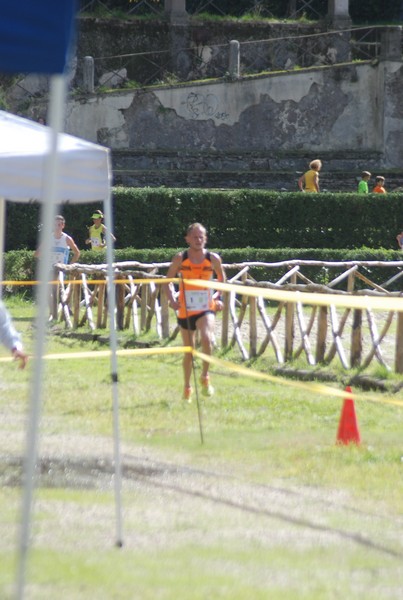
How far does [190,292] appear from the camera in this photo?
11.7 metres

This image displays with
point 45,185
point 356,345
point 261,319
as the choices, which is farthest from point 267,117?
point 45,185

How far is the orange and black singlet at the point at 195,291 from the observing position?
11688 mm

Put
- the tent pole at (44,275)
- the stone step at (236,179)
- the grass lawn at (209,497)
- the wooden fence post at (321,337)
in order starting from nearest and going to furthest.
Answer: the tent pole at (44,275), the grass lawn at (209,497), the wooden fence post at (321,337), the stone step at (236,179)

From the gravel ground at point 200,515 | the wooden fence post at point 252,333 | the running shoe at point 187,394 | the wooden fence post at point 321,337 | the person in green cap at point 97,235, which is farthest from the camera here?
the person in green cap at point 97,235

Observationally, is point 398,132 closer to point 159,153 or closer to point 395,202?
point 159,153

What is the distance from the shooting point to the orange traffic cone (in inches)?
362

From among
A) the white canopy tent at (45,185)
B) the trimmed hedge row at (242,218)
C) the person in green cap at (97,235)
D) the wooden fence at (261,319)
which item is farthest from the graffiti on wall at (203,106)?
the white canopy tent at (45,185)

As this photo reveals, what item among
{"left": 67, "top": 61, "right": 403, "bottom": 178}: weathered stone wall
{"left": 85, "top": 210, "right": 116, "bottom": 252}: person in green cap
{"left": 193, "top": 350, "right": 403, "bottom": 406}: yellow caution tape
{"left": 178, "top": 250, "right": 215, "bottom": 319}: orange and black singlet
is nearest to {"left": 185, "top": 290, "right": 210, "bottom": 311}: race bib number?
{"left": 178, "top": 250, "right": 215, "bottom": 319}: orange and black singlet

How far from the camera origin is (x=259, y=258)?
78.0ft

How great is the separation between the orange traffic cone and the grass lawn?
0.33 ft

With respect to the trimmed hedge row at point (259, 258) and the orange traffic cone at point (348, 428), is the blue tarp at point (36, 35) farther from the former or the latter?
the trimmed hedge row at point (259, 258)

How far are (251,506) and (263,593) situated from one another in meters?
1.80

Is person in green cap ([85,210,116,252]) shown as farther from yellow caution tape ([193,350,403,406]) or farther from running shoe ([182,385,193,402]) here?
running shoe ([182,385,193,402])

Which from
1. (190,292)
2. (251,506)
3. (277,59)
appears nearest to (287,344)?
(190,292)
